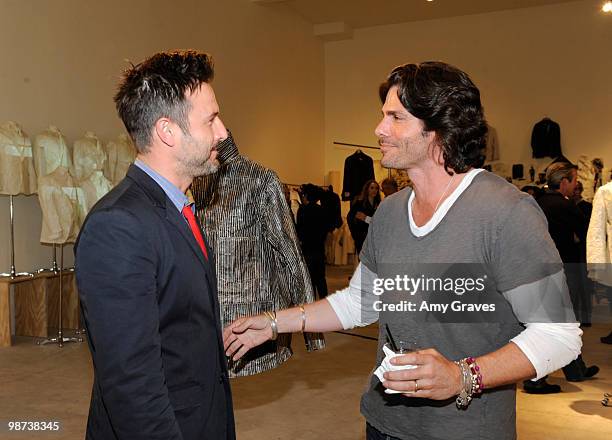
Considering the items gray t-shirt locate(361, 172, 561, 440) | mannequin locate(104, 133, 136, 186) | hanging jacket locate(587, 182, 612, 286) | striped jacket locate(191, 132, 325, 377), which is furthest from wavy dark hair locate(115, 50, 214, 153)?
mannequin locate(104, 133, 136, 186)

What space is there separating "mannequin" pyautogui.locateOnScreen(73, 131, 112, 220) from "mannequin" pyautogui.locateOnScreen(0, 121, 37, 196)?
1.75ft

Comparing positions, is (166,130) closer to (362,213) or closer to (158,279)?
(158,279)

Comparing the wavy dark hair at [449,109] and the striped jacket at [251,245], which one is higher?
the wavy dark hair at [449,109]

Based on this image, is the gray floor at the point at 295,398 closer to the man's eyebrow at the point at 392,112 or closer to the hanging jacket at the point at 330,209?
the hanging jacket at the point at 330,209

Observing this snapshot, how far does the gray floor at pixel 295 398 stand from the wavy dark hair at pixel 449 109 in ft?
8.93

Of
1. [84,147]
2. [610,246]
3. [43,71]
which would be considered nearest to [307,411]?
[610,246]

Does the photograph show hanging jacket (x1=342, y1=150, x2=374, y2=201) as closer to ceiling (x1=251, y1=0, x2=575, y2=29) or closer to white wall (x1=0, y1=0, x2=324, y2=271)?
white wall (x1=0, y1=0, x2=324, y2=271)

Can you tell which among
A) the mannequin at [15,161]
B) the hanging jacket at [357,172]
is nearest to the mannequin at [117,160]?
the mannequin at [15,161]

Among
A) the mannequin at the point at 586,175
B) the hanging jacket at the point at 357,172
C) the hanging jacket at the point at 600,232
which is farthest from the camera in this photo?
the hanging jacket at the point at 357,172

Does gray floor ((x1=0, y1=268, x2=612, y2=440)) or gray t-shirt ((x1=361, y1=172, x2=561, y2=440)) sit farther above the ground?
gray t-shirt ((x1=361, y1=172, x2=561, y2=440))

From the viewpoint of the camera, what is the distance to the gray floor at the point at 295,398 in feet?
13.2

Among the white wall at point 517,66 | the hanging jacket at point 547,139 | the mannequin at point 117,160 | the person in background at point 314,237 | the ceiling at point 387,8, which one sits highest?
the ceiling at point 387,8

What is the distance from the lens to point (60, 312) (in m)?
6.35

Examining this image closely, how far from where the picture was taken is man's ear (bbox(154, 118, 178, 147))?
1541 millimetres
